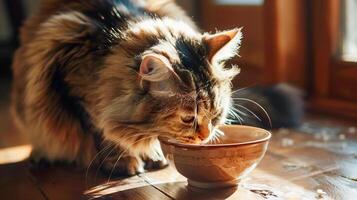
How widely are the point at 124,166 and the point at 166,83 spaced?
426 mm

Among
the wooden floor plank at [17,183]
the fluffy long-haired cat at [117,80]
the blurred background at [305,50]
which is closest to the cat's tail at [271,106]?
the blurred background at [305,50]

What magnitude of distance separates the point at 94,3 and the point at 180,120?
631 mm

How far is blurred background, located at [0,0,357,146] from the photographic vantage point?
2250 mm

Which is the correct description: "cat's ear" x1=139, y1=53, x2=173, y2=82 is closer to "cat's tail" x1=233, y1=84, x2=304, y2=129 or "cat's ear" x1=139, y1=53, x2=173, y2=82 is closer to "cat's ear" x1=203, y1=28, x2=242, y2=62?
"cat's ear" x1=203, y1=28, x2=242, y2=62

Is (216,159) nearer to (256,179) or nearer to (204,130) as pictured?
(204,130)

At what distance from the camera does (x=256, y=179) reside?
1.49 meters

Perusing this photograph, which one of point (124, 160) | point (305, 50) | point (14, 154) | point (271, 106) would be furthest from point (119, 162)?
point (305, 50)

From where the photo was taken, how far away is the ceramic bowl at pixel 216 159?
128 centimetres

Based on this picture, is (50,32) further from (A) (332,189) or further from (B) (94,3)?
(A) (332,189)

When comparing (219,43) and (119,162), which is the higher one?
(219,43)

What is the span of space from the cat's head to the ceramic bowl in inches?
1.8

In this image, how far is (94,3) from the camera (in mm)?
1704

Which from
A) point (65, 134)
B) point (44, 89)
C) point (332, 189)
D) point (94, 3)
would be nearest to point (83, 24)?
point (94, 3)

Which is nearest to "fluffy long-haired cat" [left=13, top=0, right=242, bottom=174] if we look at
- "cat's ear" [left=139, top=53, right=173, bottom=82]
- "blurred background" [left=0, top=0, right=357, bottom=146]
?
"cat's ear" [left=139, top=53, right=173, bottom=82]
